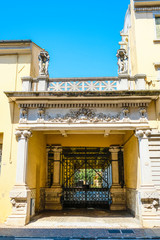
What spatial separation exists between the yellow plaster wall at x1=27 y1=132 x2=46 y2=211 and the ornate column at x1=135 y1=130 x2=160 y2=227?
15.1 feet

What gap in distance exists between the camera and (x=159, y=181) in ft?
27.7

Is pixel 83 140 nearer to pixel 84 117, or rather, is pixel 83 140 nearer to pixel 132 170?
pixel 132 170

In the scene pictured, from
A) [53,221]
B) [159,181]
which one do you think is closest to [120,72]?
[159,181]

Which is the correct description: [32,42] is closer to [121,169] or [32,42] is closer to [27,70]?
[27,70]

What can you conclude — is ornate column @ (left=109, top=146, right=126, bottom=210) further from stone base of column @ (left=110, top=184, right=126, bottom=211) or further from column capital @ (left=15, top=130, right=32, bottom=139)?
column capital @ (left=15, top=130, right=32, bottom=139)

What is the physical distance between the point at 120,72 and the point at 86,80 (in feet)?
4.96

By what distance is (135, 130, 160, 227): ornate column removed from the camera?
7.81 meters

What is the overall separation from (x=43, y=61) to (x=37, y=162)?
4821 millimetres

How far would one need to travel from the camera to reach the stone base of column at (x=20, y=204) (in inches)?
318

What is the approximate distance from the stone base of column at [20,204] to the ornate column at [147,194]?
4.22 m

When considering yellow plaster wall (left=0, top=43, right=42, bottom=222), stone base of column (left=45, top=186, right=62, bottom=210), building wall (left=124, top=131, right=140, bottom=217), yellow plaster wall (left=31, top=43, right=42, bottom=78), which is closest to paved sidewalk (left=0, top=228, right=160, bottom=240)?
yellow plaster wall (left=0, top=43, right=42, bottom=222)

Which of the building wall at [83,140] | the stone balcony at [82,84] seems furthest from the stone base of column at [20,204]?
the building wall at [83,140]

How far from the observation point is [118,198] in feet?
39.0

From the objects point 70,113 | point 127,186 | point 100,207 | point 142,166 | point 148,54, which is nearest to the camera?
point 142,166
